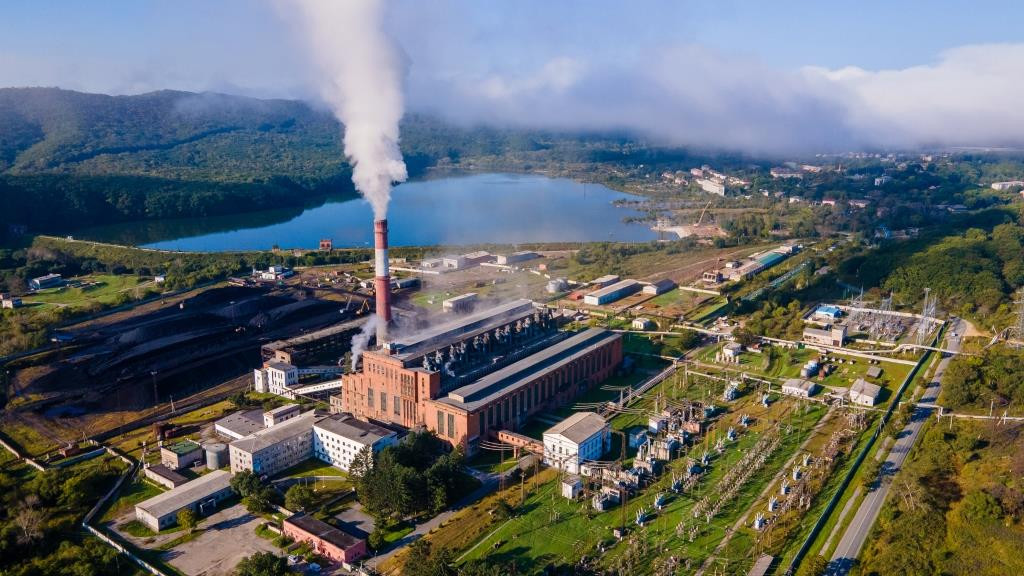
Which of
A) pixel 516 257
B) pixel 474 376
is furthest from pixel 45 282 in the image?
pixel 474 376

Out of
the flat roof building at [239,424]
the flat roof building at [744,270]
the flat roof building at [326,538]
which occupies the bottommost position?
the flat roof building at [326,538]

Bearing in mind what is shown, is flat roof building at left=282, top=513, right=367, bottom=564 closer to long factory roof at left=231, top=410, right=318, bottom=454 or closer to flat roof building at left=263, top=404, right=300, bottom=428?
long factory roof at left=231, top=410, right=318, bottom=454

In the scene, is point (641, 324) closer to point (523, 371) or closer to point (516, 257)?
point (523, 371)

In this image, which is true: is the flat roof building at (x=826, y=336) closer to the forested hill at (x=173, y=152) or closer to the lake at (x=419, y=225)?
the lake at (x=419, y=225)

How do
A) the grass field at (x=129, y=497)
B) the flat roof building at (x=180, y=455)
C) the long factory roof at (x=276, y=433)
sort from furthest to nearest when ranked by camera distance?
the flat roof building at (x=180, y=455)
the long factory roof at (x=276, y=433)
the grass field at (x=129, y=497)

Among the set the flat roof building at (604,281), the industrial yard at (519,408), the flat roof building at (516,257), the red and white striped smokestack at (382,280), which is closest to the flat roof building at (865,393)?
the industrial yard at (519,408)

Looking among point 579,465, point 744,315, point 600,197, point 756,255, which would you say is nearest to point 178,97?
point 600,197

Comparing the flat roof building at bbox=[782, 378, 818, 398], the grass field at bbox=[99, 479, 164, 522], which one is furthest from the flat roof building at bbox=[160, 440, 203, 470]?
the flat roof building at bbox=[782, 378, 818, 398]

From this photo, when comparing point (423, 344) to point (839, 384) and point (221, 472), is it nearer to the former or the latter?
point (221, 472)
